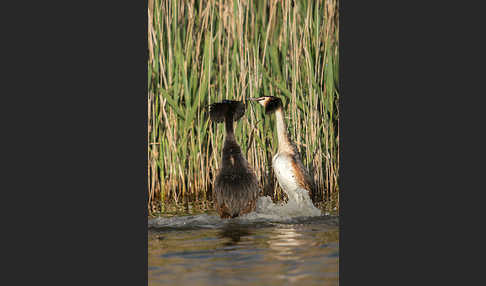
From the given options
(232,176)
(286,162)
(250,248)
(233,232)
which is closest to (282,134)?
(286,162)

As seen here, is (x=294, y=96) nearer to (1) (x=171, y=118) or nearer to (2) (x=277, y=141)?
(2) (x=277, y=141)

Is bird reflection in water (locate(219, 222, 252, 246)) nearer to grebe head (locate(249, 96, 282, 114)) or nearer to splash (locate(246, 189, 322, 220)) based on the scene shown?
splash (locate(246, 189, 322, 220))

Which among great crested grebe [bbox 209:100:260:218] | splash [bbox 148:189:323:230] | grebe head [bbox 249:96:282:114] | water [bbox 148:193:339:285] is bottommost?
water [bbox 148:193:339:285]

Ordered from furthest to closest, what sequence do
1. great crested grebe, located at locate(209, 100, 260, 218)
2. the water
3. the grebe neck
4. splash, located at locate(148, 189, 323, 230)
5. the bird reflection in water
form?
the grebe neck → great crested grebe, located at locate(209, 100, 260, 218) → splash, located at locate(148, 189, 323, 230) → the bird reflection in water → the water

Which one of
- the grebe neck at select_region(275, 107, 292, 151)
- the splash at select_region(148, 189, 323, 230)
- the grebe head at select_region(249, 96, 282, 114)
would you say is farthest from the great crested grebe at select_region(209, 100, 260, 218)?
the grebe neck at select_region(275, 107, 292, 151)

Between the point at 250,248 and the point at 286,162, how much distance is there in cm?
116

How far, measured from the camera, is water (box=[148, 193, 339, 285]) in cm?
654

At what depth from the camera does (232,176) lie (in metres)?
7.73

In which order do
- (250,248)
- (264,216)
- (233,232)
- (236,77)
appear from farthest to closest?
(236,77)
(264,216)
(233,232)
(250,248)

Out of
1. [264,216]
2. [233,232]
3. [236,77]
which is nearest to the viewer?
[233,232]

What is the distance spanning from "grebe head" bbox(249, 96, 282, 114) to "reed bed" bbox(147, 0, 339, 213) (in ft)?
0.17

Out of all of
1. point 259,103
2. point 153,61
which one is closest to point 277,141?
point 259,103

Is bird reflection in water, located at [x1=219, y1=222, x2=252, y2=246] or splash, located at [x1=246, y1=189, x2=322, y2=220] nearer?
bird reflection in water, located at [x1=219, y1=222, x2=252, y2=246]

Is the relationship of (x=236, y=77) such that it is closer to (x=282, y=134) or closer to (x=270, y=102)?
(x=270, y=102)
